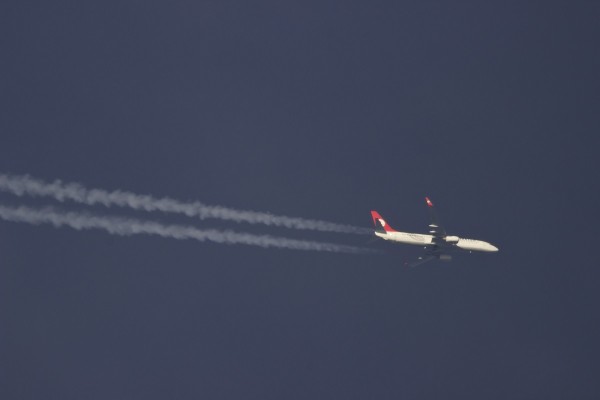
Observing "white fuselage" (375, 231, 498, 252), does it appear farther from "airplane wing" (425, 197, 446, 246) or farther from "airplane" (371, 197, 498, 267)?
"airplane wing" (425, 197, 446, 246)

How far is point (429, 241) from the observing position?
252 feet

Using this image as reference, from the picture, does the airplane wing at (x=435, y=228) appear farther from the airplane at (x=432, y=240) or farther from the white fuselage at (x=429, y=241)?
the white fuselage at (x=429, y=241)

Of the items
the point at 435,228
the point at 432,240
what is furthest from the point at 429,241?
the point at 435,228

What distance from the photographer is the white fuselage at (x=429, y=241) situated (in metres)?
74.9

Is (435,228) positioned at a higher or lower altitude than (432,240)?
higher

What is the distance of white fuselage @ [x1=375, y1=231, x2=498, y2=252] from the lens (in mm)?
74938

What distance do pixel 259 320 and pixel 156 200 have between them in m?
18.8

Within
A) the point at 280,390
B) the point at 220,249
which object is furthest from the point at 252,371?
the point at 220,249

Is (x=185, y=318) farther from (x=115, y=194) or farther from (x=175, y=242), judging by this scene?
(x=115, y=194)

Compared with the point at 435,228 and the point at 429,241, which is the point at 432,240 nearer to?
the point at 429,241

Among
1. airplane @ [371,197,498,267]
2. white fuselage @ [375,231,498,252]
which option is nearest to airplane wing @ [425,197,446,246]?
airplane @ [371,197,498,267]

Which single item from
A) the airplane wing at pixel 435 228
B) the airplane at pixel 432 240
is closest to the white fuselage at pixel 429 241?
the airplane at pixel 432 240

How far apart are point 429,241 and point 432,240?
0.29 m

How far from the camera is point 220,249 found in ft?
287
